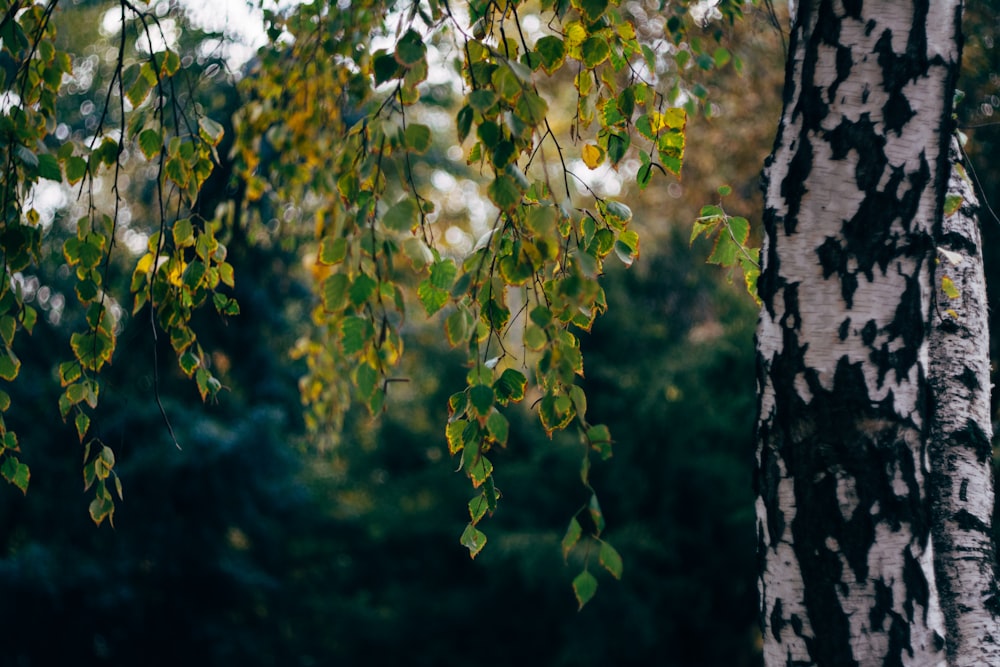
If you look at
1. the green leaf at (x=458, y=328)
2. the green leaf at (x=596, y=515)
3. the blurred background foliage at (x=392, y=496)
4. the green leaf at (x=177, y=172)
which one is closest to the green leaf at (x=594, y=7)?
the green leaf at (x=458, y=328)

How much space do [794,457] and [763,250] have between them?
0.35 metres

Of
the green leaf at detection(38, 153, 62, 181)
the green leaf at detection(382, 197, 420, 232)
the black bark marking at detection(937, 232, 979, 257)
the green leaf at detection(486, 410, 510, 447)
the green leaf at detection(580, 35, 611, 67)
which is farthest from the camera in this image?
the black bark marking at detection(937, 232, 979, 257)

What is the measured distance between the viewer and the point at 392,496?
243 inches

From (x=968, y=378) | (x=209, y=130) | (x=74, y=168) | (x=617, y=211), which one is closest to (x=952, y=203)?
(x=968, y=378)

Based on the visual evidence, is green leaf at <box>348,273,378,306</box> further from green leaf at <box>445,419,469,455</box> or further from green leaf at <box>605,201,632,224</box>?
green leaf at <box>605,201,632,224</box>

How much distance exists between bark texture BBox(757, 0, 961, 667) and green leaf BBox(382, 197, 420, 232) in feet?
2.18

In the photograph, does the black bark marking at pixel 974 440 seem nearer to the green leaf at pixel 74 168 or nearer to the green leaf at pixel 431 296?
the green leaf at pixel 431 296

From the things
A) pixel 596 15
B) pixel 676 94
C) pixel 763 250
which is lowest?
pixel 763 250

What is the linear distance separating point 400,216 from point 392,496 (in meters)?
5.44

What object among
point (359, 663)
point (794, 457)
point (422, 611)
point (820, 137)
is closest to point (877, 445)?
point (794, 457)

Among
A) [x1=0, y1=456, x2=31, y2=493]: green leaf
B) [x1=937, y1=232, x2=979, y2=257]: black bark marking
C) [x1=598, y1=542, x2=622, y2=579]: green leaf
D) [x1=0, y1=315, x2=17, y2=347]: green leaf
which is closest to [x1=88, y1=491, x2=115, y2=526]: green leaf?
[x1=0, y1=456, x2=31, y2=493]: green leaf

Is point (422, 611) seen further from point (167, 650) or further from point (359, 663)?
point (167, 650)

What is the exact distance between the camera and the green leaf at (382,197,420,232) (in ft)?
3.13

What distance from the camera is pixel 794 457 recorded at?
49.7 inches
